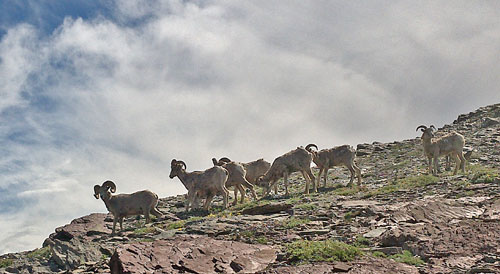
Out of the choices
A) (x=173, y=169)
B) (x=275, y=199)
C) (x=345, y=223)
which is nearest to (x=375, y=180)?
(x=275, y=199)

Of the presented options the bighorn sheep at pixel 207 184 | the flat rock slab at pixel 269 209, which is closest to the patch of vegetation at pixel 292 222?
the flat rock slab at pixel 269 209

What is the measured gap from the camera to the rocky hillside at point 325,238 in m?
11.8

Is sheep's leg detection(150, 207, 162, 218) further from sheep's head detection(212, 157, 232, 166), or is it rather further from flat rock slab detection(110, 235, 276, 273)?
flat rock slab detection(110, 235, 276, 273)

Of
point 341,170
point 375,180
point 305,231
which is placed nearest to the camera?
point 305,231

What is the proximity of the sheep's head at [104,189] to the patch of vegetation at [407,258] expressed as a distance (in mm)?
15102

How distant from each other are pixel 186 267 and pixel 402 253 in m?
5.20

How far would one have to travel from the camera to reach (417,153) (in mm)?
39156

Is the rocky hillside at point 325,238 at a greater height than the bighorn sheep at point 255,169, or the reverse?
the bighorn sheep at point 255,169

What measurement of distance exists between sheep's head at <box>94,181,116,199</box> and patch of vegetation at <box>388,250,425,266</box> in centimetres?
1510

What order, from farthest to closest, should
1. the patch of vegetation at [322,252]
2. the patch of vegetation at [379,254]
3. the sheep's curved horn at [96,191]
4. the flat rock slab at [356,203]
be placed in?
1. the sheep's curved horn at [96,191]
2. the flat rock slab at [356,203]
3. the patch of vegetation at [379,254]
4. the patch of vegetation at [322,252]

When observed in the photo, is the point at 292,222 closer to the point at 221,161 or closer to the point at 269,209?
the point at 269,209

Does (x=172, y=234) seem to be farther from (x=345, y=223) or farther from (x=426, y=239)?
(x=426, y=239)

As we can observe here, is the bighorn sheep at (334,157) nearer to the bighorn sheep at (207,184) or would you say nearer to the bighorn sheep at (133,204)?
the bighorn sheep at (207,184)

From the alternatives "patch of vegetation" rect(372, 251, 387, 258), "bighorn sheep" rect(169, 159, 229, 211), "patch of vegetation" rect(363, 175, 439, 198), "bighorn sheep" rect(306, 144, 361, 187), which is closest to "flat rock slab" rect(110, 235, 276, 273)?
"patch of vegetation" rect(372, 251, 387, 258)
